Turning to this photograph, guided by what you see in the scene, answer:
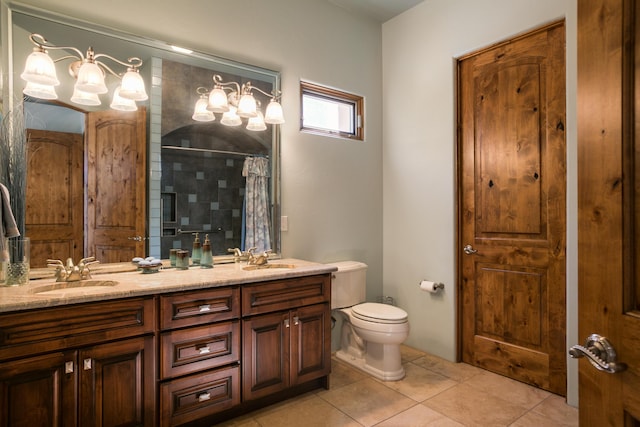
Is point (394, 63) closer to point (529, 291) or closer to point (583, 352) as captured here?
point (529, 291)

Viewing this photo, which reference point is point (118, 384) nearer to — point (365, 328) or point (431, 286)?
point (365, 328)

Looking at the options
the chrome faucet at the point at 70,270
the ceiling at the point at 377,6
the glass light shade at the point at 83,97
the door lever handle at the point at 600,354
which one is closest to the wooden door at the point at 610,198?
the door lever handle at the point at 600,354

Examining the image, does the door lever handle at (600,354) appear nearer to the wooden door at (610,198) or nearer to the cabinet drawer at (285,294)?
the wooden door at (610,198)

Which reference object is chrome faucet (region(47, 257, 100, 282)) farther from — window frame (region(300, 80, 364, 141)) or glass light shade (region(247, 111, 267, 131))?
window frame (region(300, 80, 364, 141))

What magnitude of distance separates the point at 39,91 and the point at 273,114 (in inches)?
53.1

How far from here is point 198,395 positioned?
76.7 inches

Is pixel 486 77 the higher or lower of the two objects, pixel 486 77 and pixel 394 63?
the lower

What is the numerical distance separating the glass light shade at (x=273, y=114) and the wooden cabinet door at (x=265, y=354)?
135 cm

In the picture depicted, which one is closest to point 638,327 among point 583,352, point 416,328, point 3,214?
point 583,352

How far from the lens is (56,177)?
6.68ft

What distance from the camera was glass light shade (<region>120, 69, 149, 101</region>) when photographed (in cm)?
214

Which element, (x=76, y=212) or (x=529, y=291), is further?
(x=529, y=291)

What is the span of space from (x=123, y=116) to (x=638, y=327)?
2.48 metres

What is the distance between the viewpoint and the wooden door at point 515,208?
245cm
